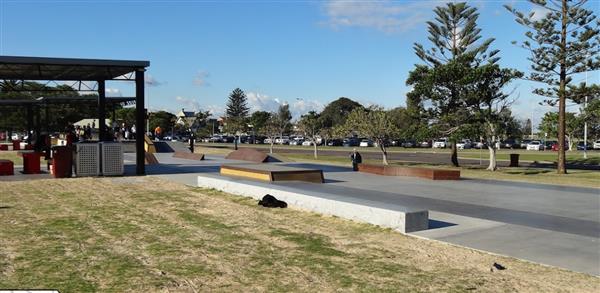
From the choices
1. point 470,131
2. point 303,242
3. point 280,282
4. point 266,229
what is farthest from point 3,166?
point 470,131

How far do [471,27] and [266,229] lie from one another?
33.6 metres

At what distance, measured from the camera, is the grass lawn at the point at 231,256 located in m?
5.69

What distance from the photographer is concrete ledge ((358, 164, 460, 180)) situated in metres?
18.6

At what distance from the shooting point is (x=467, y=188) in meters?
15.9

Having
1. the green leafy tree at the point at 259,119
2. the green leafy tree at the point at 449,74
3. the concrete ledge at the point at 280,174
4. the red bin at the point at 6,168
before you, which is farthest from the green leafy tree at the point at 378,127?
the green leafy tree at the point at 259,119

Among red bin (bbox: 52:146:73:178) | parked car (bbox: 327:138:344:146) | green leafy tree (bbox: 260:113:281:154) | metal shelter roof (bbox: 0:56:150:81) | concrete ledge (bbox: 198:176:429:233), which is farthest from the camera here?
parked car (bbox: 327:138:344:146)

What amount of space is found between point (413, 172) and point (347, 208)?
10.3 meters

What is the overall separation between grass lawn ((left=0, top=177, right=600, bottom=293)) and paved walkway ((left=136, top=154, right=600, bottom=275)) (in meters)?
0.77

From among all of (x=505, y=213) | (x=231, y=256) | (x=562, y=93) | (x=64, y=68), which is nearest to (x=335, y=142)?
(x=562, y=93)

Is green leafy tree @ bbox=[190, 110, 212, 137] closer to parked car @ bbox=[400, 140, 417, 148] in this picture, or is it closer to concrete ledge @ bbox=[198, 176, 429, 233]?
parked car @ bbox=[400, 140, 417, 148]

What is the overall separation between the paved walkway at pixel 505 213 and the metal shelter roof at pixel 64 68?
414cm

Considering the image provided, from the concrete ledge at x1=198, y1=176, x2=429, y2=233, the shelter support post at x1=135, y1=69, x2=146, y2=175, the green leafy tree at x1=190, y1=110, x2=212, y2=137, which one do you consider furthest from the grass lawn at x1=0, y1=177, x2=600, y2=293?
the green leafy tree at x1=190, y1=110, x2=212, y2=137

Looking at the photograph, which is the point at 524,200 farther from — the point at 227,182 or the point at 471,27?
the point at 471,27

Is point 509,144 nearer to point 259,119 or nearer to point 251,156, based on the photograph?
point 259,119
